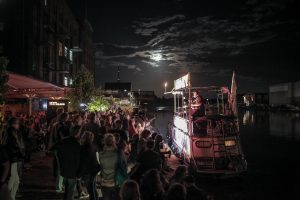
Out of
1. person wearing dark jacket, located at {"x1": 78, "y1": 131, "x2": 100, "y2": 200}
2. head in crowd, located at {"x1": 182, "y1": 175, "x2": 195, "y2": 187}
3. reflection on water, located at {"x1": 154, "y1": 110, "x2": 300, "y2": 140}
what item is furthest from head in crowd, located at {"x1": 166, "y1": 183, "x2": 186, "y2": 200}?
reflection on water, located at {"x1": 154, "y1": 110, "x2": 300, "y2": 140}

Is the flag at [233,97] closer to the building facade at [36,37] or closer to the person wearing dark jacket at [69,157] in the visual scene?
the person wearing dark jacket at [69,157]

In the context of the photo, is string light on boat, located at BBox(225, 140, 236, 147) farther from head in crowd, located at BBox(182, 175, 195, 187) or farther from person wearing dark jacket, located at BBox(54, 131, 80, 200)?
person wearing dark jacket, located at BBox(54, 131, 80, 200)

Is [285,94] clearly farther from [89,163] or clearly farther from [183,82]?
[89,163]

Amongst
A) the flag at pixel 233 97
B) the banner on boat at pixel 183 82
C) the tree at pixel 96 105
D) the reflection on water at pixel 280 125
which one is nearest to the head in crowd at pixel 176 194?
the banner on boat at pixel 183 82

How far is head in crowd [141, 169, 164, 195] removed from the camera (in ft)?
18.6

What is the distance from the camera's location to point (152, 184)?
569cm

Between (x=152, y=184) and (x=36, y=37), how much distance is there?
36.3 meters

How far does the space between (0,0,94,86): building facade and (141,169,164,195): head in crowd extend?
24.3 meters

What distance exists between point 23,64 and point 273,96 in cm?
13767

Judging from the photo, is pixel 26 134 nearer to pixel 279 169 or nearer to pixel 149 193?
pixel 149 193

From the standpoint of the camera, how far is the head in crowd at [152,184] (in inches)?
223

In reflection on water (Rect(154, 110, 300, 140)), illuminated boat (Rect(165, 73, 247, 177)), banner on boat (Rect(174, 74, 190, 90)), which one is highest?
banner on boat (Rect(174, 74, 190, 90))

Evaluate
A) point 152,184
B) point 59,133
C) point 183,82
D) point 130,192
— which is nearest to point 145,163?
point 152,184

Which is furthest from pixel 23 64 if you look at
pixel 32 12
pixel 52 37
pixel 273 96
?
pixel 273 96
